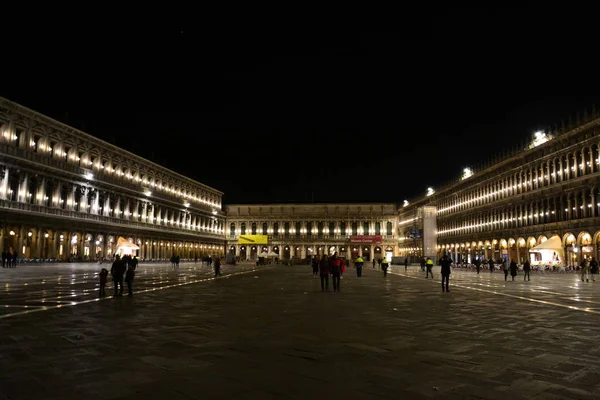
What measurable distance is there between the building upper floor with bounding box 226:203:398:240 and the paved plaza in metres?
101

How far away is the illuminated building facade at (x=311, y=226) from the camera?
112625 millimetres

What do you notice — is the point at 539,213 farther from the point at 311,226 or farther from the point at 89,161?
the point at 311,226

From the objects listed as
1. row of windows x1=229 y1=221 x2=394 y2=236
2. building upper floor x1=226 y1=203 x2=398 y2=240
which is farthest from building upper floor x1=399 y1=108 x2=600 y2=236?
building upper floor x1=226 y1=203 x2=398 y2=240

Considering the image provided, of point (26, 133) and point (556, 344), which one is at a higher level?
point (26, 133)

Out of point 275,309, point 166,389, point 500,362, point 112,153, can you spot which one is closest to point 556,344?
point 500,362

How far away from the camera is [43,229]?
4756 cm

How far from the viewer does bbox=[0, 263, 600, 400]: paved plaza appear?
500cm

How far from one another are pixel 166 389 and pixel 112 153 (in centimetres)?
6325

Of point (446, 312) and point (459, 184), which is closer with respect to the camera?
point (446, 312)

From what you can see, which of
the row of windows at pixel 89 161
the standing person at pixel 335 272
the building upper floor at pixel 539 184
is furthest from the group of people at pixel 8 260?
the building upper floor at pixel 539 184

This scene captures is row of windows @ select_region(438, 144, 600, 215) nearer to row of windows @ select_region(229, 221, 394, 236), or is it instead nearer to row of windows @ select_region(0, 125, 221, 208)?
row of windows @ select_region(229, 221, 394, 236)

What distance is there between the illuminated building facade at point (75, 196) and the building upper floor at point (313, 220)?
3053 centimetres

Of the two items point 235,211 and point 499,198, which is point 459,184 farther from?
point 235,211

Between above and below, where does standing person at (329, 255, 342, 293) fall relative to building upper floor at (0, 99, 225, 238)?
below
